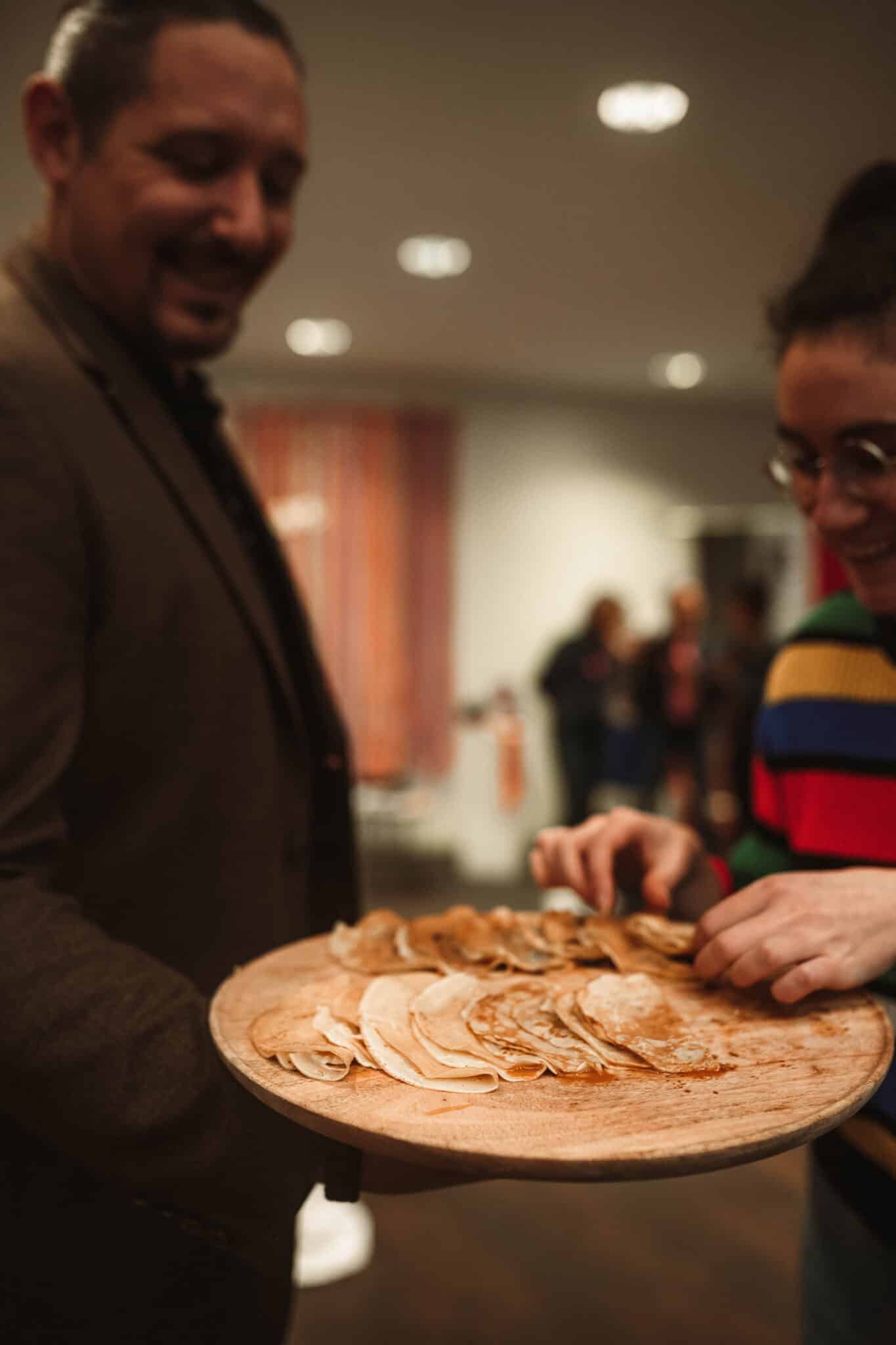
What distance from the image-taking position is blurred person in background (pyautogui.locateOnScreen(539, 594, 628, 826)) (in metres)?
7.01

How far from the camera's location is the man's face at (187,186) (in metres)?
1.03

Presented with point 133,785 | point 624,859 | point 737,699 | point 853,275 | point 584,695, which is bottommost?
point 584,695

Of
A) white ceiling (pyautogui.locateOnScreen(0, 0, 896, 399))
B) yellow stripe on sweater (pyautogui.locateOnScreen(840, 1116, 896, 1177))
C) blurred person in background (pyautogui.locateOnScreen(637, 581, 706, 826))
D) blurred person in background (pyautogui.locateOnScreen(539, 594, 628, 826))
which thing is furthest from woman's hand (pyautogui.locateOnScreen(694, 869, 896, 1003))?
blurred person in background (pyautogui.locateOnScreen(539, 594, 628, 826))

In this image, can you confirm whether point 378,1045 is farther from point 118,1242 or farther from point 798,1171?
point 798,1171

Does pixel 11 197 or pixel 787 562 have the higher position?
pixel 11 197

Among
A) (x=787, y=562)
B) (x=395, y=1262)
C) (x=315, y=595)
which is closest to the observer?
(x=395, y=1262)

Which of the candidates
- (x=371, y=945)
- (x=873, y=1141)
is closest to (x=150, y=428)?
(x=371, y=945)

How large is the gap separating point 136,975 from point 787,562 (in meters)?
7.67

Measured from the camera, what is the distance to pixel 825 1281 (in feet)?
3.51

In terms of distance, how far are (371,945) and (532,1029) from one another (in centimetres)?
22

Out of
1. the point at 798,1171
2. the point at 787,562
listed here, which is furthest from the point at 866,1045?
the point at 787,562

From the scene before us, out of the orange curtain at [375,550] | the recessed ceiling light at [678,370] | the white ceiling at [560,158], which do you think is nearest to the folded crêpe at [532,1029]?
the white ceiling at [560,158]

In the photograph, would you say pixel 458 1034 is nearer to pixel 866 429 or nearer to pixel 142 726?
pixel 142 726

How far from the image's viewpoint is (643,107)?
11.0 ft
